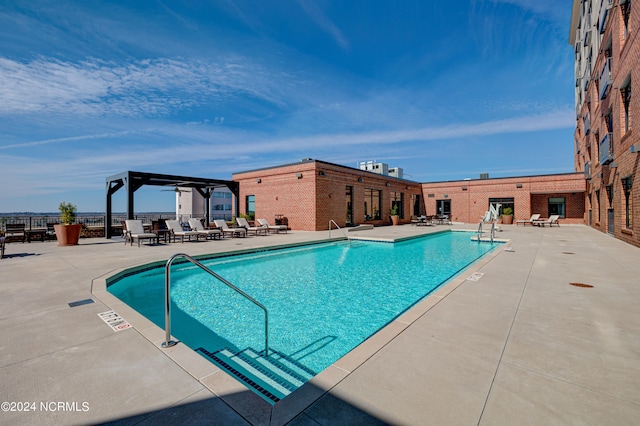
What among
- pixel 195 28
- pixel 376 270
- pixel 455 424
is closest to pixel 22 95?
pixel 195 28

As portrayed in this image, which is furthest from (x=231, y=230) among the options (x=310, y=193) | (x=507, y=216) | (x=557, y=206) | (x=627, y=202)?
(x=557, y=206)

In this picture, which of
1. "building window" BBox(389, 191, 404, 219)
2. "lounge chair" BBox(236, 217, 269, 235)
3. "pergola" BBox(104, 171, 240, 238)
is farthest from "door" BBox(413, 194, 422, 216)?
"pergola" BBox(104, 171, 240, 238)

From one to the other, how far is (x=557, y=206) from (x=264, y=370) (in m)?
27.0

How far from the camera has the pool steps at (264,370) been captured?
256 cm

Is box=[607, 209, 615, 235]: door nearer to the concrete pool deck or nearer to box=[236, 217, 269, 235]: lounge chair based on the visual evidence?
the concrete pool deck

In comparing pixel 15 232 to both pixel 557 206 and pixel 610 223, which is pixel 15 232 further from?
pixel 557 206

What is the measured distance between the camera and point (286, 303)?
489 centimetres

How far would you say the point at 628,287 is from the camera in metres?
4.36

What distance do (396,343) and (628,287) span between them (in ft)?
14.6

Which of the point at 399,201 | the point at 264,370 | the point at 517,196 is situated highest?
the point at 517,196

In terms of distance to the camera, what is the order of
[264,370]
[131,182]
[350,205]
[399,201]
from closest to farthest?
[264,370], [131,182], [350,205], [399,201]

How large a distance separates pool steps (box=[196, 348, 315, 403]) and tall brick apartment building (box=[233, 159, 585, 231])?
498 inches

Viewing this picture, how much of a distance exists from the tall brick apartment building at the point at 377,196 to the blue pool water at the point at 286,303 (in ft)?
25.2

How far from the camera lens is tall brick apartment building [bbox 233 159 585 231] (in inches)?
644
